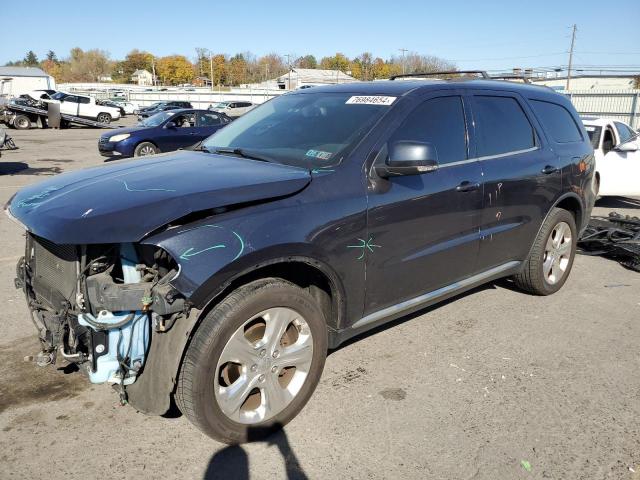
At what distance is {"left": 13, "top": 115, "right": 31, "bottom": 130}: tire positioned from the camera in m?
27.2

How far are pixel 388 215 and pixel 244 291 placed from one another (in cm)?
107

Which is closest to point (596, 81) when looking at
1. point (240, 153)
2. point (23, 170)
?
point (23, 170)

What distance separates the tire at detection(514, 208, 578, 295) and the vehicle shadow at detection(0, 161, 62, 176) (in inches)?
448

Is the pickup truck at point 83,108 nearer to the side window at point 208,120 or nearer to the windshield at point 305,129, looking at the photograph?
the side window at point 208,120

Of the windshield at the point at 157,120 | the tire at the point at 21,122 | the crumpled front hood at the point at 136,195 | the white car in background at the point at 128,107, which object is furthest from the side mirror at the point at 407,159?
the white car in background at the point at 128,107

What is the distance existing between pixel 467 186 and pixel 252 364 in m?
1.99

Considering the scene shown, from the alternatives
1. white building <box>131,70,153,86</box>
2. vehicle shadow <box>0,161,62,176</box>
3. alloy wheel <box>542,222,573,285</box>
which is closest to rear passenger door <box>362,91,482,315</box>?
alloy wheel <box>542,222,573,285</box>

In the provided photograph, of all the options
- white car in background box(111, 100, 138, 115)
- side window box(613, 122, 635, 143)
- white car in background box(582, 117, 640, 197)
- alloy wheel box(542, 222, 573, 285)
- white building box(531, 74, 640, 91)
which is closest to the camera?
alloy wheel box(542, 222, 573, 285)

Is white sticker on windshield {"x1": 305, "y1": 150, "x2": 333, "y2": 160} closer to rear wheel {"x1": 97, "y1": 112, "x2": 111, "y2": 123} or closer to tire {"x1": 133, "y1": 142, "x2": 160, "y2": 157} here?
tire {"x1": 133, "y1": 142, "x2": 160, "y2": 157}

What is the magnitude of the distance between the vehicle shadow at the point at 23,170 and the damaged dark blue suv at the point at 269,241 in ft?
34.7

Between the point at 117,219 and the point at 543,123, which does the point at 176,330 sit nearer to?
the point at 117,219

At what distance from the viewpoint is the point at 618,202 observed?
1026 centimetres

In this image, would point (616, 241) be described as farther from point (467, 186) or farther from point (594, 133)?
point (467, 186)

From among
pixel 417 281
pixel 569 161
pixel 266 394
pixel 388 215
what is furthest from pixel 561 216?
pixel 266 394
